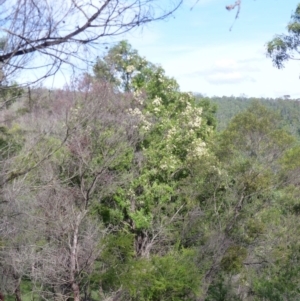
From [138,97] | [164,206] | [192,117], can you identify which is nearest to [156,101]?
[138,97]

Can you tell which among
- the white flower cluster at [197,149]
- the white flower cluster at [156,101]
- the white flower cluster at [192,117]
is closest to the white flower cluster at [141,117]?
the white flower cluster at [156,101]

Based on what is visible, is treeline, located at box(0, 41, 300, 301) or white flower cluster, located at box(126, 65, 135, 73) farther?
white flower cluster, located at box(126, 65, 135, 73)

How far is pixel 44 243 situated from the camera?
531 inches

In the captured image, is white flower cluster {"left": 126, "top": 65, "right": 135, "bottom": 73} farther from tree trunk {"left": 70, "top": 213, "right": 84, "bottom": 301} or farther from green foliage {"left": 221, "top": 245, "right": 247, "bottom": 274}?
green foliage {"left": 221, "top": 245, "right": 247, "bottom": 274}

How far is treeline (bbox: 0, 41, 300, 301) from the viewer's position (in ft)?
42.3

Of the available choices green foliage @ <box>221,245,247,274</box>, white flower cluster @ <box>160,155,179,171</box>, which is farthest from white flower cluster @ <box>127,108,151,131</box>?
green foliage @ <box>221,245,247,274</box>

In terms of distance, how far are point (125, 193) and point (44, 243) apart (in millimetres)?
2833

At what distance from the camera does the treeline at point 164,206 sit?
12.9m

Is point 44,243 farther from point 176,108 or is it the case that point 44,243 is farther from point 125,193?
point 176,108

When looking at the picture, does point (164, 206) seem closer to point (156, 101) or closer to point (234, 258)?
point (234, 258)

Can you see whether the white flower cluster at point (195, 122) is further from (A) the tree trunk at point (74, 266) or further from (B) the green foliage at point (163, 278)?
(A) the tree trunk at point (74, 266)

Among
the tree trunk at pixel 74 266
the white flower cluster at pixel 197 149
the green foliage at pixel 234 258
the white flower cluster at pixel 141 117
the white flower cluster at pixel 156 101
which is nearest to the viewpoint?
the tree trunk at pixel 74 266

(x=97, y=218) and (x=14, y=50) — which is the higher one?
(x=14, y=50)

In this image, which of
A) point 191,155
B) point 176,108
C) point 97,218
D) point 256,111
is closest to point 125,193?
point 97,218
